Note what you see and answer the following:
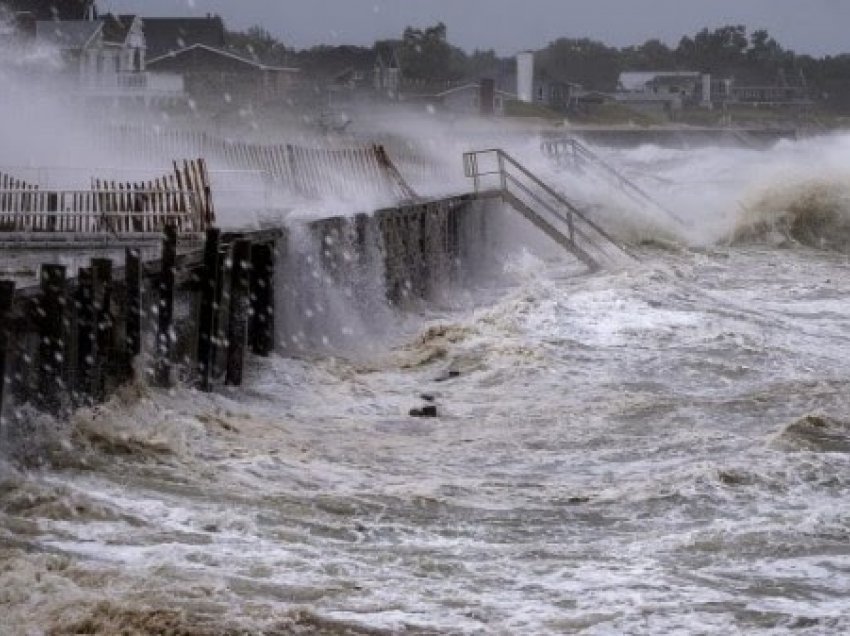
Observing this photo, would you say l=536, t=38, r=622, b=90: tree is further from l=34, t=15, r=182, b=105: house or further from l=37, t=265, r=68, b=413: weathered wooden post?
l=37, t=265, r=68, b=413: weathered wooden post

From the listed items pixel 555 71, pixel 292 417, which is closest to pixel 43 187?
pixel 292 417

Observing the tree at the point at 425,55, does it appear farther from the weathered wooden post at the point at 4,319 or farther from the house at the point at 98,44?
the weathered wooden post at the point at 4,319

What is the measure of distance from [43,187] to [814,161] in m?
43.3

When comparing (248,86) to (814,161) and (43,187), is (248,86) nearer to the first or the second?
(814,161)

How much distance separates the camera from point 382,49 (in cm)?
9956

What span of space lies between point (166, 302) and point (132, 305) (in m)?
0.81

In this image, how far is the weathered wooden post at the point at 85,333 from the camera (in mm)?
12875

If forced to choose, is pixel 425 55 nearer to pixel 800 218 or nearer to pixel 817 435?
pixel 800 218

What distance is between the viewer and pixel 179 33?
8238cm

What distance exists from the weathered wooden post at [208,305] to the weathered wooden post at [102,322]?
2241 mm

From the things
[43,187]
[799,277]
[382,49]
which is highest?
[382,49]

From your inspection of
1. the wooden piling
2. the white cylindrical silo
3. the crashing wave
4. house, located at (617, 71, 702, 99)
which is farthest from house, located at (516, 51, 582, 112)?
the wooden piling

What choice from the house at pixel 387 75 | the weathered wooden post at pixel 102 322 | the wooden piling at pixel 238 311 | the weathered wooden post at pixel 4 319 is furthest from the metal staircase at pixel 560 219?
the house at pixel 387 75

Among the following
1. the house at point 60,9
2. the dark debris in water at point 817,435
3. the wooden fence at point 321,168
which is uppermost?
the house at point 60,9
